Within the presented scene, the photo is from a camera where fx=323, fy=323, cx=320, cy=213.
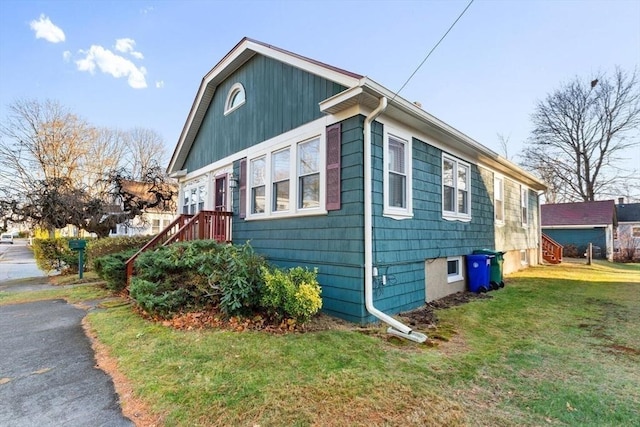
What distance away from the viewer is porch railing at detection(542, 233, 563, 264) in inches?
578

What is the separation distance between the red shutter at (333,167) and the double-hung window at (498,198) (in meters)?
6.78

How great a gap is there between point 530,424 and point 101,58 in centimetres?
2438

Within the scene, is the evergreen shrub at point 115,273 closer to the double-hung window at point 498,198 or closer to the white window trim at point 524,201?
the double-hung window at point 498,198

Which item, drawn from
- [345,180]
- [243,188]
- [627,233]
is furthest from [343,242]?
[627,233]

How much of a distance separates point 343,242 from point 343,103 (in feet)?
7.29

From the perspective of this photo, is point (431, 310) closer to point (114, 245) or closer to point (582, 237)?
point (114, 245)

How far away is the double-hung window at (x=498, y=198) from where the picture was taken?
10058 millimetres

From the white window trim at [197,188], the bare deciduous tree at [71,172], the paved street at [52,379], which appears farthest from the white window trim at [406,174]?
the bare deciduous tree at [71,172]

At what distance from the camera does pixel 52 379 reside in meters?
3.29

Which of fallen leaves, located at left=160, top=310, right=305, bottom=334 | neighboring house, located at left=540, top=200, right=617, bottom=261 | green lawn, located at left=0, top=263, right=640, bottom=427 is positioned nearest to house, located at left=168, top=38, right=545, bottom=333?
fallen leaves, located at left=160, top=310, right=305, bottom=334

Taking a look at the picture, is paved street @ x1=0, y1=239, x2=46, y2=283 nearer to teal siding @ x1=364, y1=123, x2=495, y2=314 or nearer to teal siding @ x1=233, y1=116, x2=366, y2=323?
teal siding @ x1=233, y1=116, x2=366, y2=323

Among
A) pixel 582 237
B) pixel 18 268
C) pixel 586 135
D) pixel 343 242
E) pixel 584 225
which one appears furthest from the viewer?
pixel 586 135

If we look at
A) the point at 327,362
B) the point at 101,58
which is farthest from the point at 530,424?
the point at 101,58

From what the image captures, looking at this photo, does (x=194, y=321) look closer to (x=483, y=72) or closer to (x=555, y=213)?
(x=483, y=72)
